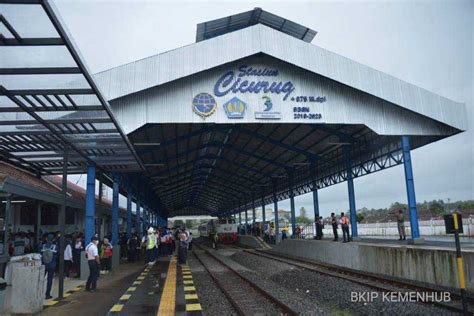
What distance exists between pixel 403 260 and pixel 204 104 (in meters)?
10.6

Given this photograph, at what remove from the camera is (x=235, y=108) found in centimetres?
1864

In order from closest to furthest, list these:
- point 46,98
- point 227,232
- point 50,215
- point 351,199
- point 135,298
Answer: point 46,98, point 135,298, point 351,199, point 50,215, point 227,232

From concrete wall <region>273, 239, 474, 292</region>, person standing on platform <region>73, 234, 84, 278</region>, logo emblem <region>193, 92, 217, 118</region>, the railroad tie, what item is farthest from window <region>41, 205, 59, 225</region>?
concrete wall <region>273, 239, 474, 292</region>

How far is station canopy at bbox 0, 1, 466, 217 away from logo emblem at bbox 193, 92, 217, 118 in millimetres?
47

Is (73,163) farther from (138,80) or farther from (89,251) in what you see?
(89,251)

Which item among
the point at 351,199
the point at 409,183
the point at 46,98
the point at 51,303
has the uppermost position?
the point at 46,98

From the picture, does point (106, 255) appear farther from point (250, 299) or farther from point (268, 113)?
point (268, 113)

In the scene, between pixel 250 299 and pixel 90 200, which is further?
pixel 90 200

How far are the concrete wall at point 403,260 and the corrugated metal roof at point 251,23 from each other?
12.1m

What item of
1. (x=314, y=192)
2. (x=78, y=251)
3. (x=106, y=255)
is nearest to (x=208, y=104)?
(x=106, y=255)

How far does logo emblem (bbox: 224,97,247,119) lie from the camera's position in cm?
1858

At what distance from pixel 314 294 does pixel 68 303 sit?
705 cm

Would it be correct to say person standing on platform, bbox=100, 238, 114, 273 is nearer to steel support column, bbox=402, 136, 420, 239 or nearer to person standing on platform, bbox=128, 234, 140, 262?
person standing on platform, bbox=128, 234, 140, 262

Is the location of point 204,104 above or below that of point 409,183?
above
